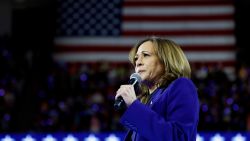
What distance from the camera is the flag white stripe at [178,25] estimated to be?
39.7 feet

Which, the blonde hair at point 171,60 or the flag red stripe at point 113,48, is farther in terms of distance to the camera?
the flag red stripe at point 113,48

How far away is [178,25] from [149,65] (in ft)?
33.9

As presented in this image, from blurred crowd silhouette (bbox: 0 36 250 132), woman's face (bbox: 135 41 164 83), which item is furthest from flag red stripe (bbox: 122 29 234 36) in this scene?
woman's face (bbox: 135 41 164 83)

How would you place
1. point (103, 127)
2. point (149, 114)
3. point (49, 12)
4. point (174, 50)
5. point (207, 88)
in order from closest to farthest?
point (149, 114)
point (174, 50)
point (103, 127)
point (207, 88)
point (49, 12)

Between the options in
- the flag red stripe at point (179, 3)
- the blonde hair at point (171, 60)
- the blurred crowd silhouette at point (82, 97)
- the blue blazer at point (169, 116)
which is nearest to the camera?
the blue blazer at point (169, 116)

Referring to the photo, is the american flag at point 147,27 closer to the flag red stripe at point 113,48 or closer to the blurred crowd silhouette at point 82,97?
the flag red stripe at point 113,48

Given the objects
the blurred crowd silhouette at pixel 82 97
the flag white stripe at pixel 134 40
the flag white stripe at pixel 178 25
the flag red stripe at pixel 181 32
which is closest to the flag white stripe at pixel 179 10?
the flag white stripe at pixel 178 25

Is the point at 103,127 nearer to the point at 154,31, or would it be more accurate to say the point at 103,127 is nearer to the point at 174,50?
the point at 154,31

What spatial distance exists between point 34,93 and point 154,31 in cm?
274

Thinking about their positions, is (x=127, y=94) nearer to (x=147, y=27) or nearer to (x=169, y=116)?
(x=169, y=116)

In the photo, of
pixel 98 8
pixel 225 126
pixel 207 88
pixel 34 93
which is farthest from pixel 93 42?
pixel 225 126

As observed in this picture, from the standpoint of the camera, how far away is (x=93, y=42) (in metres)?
12.5

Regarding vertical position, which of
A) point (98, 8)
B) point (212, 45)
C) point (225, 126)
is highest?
point (98, 8)

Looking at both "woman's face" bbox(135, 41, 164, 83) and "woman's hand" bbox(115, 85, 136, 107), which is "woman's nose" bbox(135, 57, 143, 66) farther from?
"woman's hand" bbox(115, 85, 136, 107)
